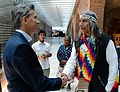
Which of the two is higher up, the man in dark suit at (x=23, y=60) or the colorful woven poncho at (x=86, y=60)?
the man in dark suit at (x=23, y=60)

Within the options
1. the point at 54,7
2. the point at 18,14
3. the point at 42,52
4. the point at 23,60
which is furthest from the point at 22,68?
the point at 54,7

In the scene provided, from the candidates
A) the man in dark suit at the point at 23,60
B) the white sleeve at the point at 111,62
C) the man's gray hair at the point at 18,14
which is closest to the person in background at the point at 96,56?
the white sleeve at the point at 111,62

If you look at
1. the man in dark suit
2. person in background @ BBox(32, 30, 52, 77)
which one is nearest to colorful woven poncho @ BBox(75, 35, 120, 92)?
the man in dark suit

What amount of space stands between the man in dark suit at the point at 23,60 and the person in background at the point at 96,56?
0.86 m

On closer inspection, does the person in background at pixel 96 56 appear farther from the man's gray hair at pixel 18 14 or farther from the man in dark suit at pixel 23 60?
the man's gray hair at pixel 18 14

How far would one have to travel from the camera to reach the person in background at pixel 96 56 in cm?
295

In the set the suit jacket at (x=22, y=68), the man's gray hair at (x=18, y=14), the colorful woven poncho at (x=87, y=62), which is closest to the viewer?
the suit jacket at (x=22, y=68)

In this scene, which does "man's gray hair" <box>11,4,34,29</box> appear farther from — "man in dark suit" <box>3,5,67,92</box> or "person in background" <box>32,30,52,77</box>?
"person in background" <box>32,30,52,77</box>

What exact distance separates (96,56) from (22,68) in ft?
3.99

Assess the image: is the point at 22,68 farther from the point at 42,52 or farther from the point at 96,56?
the point at 42,52

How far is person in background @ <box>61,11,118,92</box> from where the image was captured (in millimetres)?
2945

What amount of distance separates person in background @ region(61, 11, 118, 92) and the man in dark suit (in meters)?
0.86

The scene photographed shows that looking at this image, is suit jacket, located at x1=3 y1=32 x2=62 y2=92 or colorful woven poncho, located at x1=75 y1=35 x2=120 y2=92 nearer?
suit jacket, located at x1=3 y1=32 x2=62 y2=92

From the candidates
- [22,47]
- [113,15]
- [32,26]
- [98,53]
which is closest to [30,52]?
[22,47]
